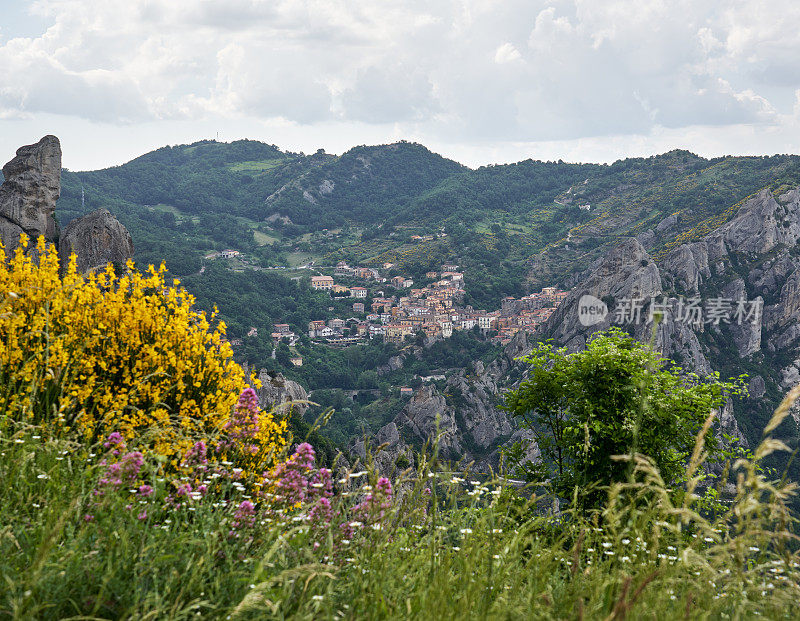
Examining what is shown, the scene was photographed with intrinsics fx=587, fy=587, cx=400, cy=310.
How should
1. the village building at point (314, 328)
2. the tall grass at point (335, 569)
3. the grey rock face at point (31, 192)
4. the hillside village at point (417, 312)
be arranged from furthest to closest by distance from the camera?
the village building at point (314, 328) → the hillside village at point (417, 312) → the grey rock face at point (31, 192) → the tall grass at point (335, 569)

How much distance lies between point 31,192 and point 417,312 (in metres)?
90.1

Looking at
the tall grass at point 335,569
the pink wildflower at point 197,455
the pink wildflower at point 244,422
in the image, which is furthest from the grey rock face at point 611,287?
the tall grass at point 335,569

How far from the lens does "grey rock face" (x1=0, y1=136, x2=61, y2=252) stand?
31875mm

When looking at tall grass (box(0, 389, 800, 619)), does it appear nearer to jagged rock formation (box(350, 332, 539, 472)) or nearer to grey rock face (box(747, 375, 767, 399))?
jagged rock formation (box(350, 332, 539, 472))

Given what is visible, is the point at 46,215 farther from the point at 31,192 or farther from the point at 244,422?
the point at 244,422

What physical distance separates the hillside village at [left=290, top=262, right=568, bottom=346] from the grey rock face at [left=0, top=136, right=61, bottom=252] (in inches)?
2443

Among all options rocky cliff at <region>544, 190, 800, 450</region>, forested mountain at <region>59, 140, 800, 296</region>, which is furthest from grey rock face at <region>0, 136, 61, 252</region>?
forested mountain at <region>59, 140, 800, 296</region>

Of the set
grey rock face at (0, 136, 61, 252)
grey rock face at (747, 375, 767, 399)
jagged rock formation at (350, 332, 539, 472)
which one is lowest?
jagged rock formation at (350, 332, 539, 472)

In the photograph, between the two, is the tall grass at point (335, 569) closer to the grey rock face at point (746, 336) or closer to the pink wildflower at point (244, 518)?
the pink wildflower at point (244, 518)

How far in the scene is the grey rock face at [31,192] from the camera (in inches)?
1255

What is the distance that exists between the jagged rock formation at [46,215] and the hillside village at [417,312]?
6127cm

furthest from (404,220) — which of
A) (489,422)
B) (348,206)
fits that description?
(489,422)

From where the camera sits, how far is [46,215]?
33.7 m

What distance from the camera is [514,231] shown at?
15700cm
